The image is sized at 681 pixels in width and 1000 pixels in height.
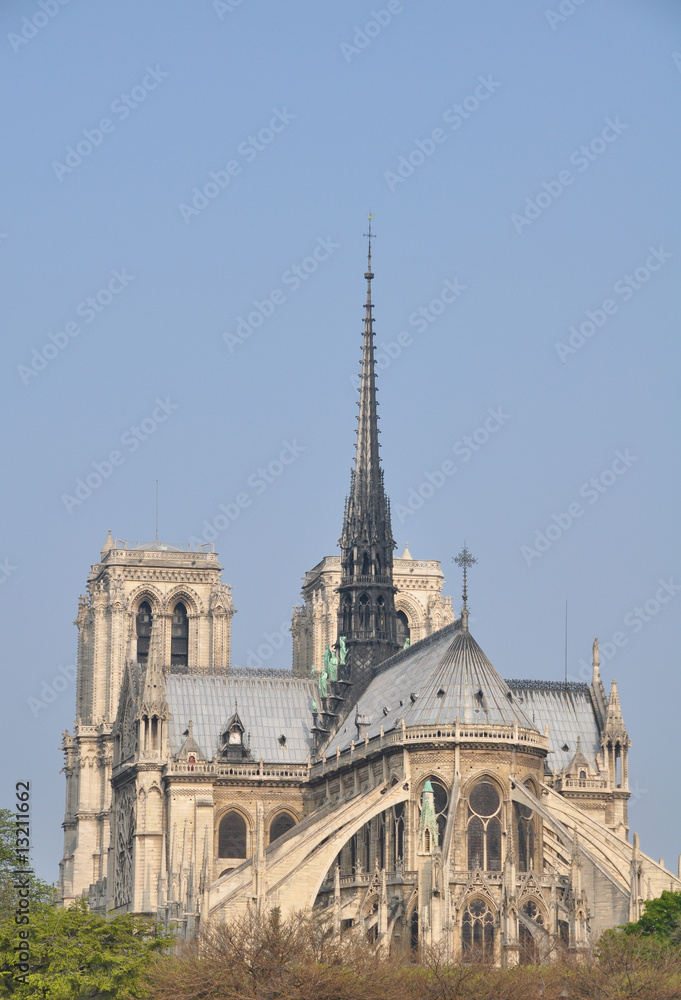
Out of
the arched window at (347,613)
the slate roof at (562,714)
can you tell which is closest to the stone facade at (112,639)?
the arched window at (347,613)

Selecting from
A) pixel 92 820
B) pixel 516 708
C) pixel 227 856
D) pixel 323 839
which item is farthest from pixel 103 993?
pixel 92 820

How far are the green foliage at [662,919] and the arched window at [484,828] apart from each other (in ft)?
29.5

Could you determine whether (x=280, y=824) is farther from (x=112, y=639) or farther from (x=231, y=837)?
(x=112, y=639)

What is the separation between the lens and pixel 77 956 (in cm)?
8712

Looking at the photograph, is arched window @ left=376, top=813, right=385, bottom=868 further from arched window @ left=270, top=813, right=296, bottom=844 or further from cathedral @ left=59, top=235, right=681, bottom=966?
arched window @ left=270, top=813, right=296, bottom=844

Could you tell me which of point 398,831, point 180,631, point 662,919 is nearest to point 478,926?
point 398,831

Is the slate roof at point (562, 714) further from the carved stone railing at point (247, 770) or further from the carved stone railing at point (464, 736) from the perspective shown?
the carved stone railing at point (464, 736)

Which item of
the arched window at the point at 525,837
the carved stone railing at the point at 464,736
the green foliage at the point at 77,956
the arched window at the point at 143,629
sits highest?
the arched window at the point at 143,629

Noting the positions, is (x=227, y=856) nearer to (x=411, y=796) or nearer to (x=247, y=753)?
(x=247, y=753)

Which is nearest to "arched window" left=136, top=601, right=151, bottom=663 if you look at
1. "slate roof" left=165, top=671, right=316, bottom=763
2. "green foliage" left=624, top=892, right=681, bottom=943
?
"slate roof" left=165, top=671, right=316, bottom=763

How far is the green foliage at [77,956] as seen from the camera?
84250 mm

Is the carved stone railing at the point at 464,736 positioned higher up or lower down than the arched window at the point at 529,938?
higher up

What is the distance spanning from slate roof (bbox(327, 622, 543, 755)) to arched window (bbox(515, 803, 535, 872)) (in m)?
4.59

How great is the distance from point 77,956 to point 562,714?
193 ft
